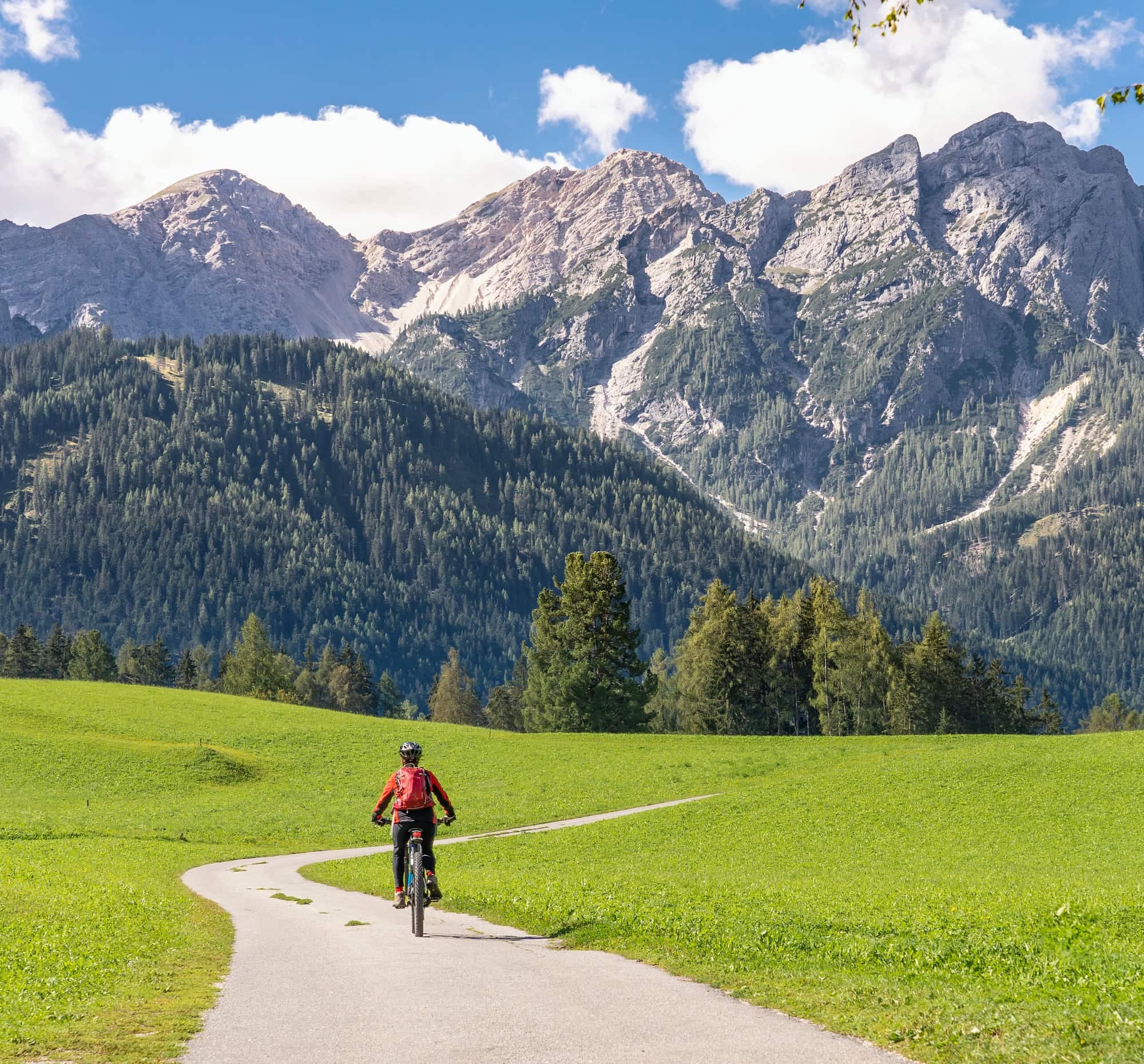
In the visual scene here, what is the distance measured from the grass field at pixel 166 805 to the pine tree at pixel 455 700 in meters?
82.6

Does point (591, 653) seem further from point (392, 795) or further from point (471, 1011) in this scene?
point (471, 1011)

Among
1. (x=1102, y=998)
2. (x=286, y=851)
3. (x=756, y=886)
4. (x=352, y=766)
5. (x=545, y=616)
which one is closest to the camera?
(x=1102, y=998)

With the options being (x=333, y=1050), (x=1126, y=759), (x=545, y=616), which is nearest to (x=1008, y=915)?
(x=333, y=1050)

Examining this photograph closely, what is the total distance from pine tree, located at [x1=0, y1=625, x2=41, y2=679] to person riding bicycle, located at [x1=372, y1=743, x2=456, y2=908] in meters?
161

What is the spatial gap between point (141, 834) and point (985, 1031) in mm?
50817

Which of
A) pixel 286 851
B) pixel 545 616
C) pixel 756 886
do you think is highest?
pixel 545 616

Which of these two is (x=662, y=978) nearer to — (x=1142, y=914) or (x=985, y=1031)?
(x=985, y=1031)

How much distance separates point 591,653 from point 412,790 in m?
78.1

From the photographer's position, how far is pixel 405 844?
909 inches

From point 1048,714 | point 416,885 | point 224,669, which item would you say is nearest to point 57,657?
point 224,669

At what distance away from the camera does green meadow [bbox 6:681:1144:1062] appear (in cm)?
1412

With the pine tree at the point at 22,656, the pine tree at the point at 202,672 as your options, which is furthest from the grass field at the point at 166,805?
the pine tree at the point at 202,672

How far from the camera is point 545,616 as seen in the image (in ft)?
340

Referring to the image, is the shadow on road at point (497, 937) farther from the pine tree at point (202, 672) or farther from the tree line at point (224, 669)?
the pine tree at point (202, 672)
